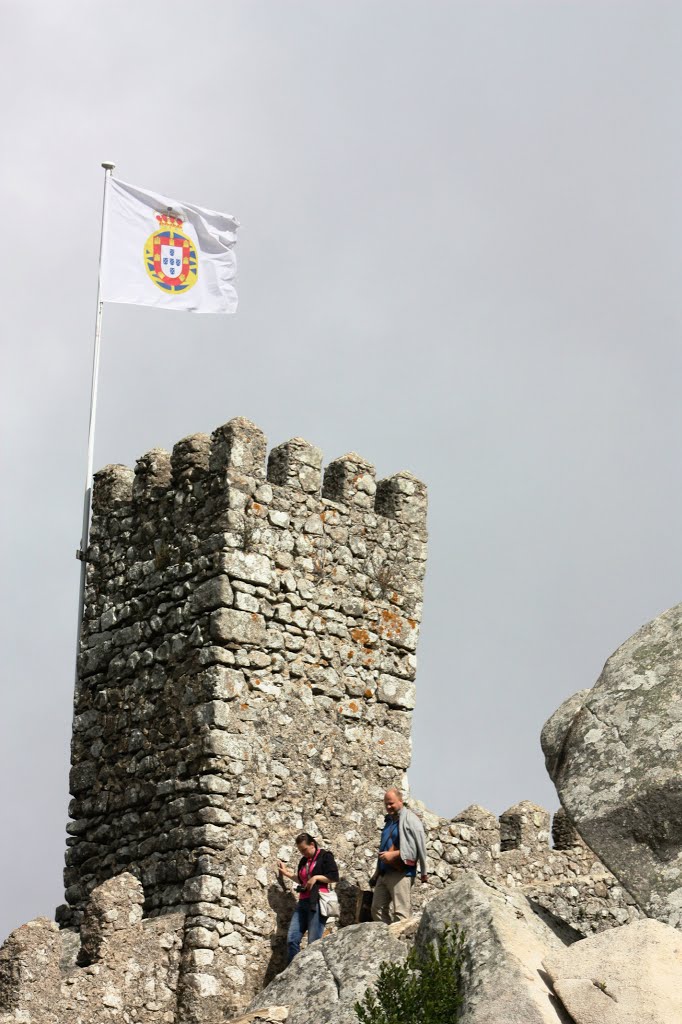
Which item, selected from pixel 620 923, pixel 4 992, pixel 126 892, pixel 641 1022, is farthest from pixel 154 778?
pixel 641 1022

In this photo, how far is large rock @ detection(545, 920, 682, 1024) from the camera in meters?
12.8

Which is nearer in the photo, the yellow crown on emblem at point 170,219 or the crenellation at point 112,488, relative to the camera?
the crenellation at point 112,488

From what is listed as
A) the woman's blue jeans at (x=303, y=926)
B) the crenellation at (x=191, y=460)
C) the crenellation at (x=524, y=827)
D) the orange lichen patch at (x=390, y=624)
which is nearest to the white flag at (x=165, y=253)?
the crenellation at (x=191, y=460)

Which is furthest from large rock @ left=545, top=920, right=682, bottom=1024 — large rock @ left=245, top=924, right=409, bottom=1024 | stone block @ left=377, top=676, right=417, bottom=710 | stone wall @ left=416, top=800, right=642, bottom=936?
stone block @ left=377, top=676, right=417, bottom=710

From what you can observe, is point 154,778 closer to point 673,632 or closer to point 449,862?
point 449,862

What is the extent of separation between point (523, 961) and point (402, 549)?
20.3ft

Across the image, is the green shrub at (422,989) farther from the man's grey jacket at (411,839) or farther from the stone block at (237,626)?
the stone block at (237,626)

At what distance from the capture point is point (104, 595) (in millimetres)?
18609

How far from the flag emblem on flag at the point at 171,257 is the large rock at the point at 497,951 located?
898 cm

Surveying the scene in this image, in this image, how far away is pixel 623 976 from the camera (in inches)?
513

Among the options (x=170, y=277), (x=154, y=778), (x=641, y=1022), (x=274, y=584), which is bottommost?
(x=641, y=1022)

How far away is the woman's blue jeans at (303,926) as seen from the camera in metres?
16.2

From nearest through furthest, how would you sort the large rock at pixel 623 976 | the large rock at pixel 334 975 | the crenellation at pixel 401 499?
the large rock at pixel 623 976 → the large rock at pixel 334 975 → the crenellation at pixel 401 499

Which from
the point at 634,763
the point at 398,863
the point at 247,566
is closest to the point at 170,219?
the point at 247,566
